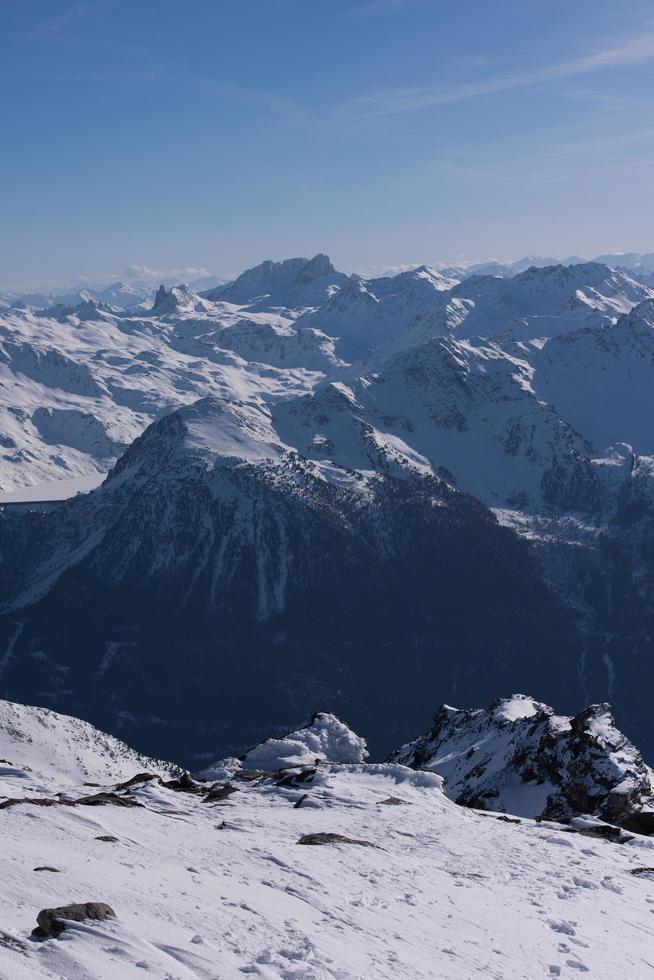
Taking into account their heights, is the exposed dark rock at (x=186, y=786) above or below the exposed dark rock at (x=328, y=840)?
below

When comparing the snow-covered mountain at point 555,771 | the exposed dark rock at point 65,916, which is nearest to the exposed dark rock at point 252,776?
the snow-covered mountain at point 555,771

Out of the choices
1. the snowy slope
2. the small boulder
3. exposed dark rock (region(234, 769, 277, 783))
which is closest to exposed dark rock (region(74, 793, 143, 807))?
the small boulder

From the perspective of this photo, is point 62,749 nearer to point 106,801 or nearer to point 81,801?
point 81,801

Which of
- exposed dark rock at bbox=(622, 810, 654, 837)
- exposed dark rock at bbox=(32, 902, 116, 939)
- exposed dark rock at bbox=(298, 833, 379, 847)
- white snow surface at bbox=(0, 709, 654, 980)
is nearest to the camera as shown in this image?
exposed dark rock at bbox=(32, 902, 116, 939)

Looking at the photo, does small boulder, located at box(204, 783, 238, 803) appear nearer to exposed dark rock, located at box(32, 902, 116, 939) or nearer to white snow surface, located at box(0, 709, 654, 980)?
white snow surface, located at box(0, 709, 654, 980)

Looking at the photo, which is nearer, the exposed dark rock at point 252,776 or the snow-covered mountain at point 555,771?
the exposed dark rock at point 252,776

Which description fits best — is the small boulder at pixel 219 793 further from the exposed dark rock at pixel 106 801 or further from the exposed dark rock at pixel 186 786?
the exposed dark rock at pixel 106 801

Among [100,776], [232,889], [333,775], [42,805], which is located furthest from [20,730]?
[232,889]

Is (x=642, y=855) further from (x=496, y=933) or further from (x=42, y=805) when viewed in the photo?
(x=42, y=805)
